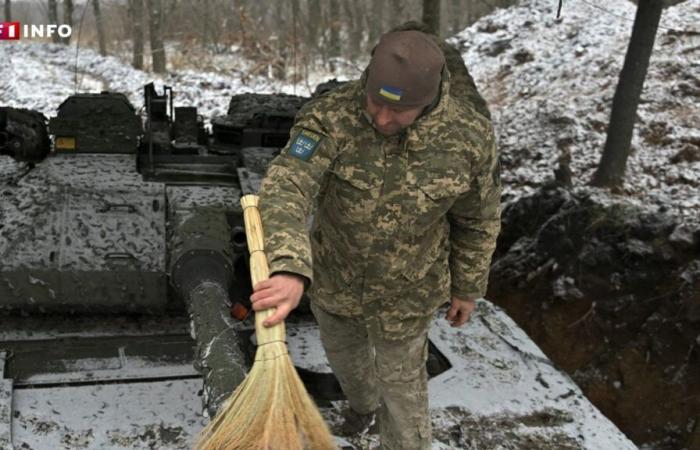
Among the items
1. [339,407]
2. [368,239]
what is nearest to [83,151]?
[339,407]

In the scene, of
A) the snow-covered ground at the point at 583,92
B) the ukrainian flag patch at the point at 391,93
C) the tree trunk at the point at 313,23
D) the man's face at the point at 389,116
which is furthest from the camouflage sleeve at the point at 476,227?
the tree trunk at the point at 313,23

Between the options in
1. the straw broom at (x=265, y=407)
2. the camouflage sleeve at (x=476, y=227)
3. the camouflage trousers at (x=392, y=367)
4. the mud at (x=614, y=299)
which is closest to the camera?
the straw broom at (x=265, y=407)

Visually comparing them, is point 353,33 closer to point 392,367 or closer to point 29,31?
point 29,31

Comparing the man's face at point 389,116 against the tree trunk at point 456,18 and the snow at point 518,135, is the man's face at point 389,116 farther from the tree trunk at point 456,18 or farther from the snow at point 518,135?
the tree trunk at point 456,18

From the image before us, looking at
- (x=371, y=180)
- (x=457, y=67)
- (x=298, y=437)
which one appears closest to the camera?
(x=298, y=437)

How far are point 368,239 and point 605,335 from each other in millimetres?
4551

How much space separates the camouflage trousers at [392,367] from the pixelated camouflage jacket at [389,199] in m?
0.15

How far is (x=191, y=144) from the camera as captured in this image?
5.30 m

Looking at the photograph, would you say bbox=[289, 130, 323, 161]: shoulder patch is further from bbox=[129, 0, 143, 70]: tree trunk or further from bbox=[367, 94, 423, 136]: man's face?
bbox=[129, 0, 143, 70]: tree trunk

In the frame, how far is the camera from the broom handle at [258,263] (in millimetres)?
Result: 2014

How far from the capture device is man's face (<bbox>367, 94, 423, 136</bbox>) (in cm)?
247

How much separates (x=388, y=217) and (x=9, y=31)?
68.2 ft

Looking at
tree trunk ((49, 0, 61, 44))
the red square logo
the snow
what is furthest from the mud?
the red square logo

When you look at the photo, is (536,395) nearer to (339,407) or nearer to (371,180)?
(339,407)
